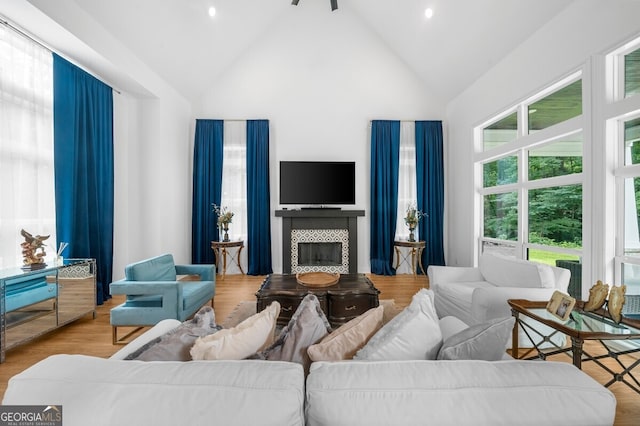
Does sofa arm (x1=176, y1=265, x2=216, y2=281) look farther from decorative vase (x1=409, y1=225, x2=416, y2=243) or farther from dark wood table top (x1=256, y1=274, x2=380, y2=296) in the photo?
decorative vase (x1=409, y1=225, x2=416, y2=243)

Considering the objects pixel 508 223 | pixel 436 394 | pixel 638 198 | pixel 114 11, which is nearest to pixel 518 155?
pixel 508 223

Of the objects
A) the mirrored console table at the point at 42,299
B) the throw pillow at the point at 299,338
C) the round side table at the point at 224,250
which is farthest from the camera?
the round side table at the point at 224,250

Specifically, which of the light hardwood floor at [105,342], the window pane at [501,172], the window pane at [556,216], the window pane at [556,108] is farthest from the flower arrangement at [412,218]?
the window pane at [556,108]

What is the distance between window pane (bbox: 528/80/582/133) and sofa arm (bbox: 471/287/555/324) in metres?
1.81

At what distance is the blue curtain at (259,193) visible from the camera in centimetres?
523

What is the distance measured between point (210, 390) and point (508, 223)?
4.33 meters

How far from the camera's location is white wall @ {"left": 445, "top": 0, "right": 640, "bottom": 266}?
97.0 inches

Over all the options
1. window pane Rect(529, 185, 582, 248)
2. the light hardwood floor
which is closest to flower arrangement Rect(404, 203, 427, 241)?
the light hardwood floor

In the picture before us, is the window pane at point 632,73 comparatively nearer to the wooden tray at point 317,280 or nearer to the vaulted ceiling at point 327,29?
the vaulted ceiling at point 327,29

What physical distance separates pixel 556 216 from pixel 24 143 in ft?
18.1

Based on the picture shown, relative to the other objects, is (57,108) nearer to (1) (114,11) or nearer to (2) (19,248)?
(1) (114,11)

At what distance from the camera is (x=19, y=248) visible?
9.60ft

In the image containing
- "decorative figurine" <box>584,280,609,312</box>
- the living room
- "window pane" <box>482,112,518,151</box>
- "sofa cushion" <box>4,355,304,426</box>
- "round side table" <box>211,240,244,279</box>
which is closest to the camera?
"sofa cushion" <box>4,355,304,426</box>

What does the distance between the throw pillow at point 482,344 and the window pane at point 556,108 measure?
9.29 ft
